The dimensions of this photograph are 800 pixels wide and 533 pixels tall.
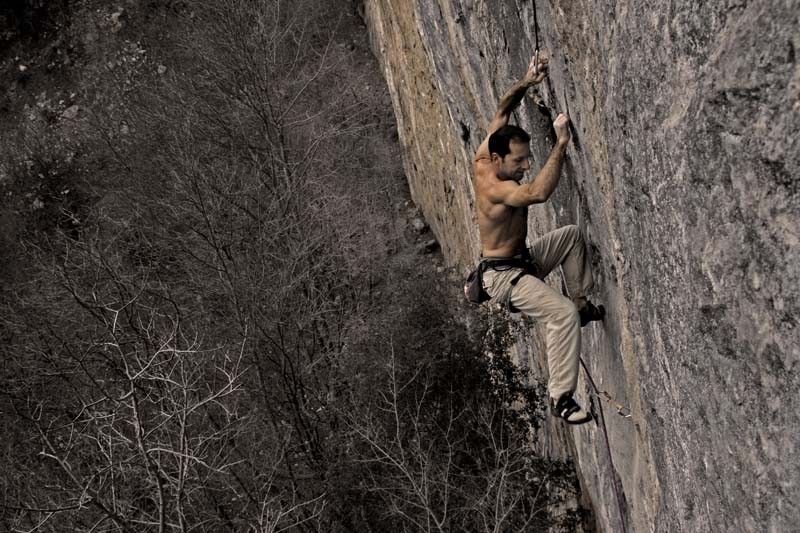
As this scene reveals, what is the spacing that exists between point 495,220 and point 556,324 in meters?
0.88

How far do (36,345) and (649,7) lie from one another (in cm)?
1548

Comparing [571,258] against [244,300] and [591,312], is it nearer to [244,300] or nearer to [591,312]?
[591,312]

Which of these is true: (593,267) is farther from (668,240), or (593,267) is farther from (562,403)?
(668,240)

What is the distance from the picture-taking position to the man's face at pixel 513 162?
5258 mm

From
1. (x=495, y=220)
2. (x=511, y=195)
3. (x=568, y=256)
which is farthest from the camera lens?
(x=568, y=256)

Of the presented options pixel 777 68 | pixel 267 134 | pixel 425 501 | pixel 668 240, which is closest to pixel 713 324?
pixel 668 240

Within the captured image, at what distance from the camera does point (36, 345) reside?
1602cm

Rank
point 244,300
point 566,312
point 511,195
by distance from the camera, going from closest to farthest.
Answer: point 511,195 < point 566,312 < point 244,300

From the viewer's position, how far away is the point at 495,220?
18.7 ft

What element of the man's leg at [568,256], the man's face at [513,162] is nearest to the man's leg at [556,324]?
the man's leg at [568,256]

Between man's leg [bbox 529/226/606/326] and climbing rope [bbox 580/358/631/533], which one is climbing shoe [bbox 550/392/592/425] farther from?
man's leg [bbox 529/226/606/326]

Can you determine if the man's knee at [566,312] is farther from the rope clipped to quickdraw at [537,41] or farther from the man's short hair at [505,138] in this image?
the rope clipped to quickdraw at [537,41]

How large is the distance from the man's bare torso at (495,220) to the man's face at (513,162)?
0.07 metres

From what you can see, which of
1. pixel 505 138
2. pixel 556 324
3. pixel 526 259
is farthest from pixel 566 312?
pixel 505 138
